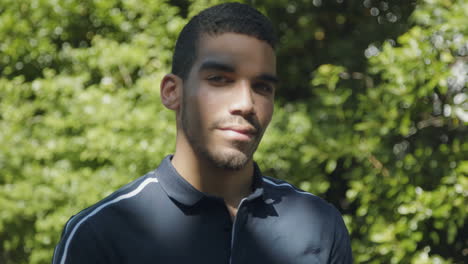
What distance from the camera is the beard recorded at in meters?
1.73

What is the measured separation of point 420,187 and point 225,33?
8.16ft

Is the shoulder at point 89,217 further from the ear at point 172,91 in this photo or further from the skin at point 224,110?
the ear at point 172,91

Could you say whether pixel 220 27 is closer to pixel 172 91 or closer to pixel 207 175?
pixel 172 91

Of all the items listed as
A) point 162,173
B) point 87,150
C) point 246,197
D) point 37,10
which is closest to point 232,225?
point 246,197

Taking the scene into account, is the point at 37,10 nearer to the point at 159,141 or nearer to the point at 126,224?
the point at 159,141

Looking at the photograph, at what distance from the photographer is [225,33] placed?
1.80m

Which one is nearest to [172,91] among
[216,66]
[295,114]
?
[216,66]

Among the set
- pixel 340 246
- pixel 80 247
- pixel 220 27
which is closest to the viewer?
pixel 80 247

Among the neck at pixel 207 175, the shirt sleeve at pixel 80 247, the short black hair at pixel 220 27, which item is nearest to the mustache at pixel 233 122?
the neck at pixel 207 175

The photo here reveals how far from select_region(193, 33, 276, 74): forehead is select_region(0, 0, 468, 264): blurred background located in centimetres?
208

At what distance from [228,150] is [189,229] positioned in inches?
10.7

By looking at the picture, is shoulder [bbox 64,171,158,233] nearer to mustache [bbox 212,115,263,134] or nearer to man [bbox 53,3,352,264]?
man [bbox 53,3,352,264]

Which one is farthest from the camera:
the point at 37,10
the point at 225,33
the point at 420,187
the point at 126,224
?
the point at 37,10

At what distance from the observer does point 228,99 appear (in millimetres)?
1735
